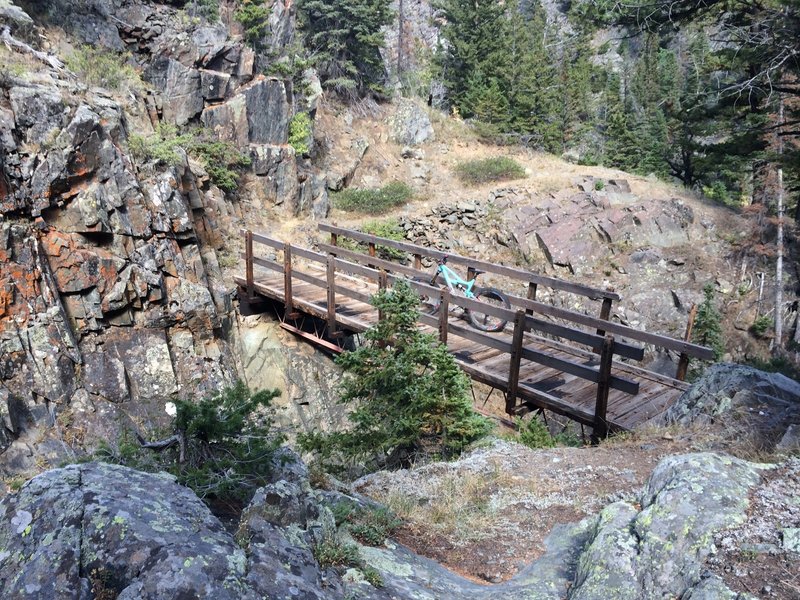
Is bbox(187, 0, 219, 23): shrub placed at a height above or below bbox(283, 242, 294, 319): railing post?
above

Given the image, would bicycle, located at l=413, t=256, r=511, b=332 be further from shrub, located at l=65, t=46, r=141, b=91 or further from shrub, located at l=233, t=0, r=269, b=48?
shrub, located at l=233, t=0, r=269, b=48

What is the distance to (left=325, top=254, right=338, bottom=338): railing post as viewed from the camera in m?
11.7

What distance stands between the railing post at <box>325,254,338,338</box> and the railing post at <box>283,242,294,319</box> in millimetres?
1419

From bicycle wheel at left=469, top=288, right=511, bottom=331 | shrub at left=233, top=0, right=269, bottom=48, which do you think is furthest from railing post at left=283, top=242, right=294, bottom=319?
shrub at left=233, top=0, right=269, bottom=48

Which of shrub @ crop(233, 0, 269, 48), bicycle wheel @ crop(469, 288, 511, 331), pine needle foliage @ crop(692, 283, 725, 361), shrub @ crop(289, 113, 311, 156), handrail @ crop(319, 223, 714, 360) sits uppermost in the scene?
shrub @ crop(233, 0, 269, 48)

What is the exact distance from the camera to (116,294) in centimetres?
1220


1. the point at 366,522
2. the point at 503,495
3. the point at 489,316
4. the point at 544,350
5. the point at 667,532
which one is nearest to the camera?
the point at 667,532

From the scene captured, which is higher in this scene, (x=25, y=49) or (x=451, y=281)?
(x=25, y=49)

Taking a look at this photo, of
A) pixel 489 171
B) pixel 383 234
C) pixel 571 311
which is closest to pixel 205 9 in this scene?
pixel 383 234

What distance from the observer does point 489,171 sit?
24.1 meters

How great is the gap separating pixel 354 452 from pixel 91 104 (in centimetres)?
→ 1147

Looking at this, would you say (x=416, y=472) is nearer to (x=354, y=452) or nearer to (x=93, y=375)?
(x=354, y=452)

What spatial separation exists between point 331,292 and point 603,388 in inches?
245

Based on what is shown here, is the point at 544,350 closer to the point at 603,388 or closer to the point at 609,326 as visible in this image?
the point at 609,326
